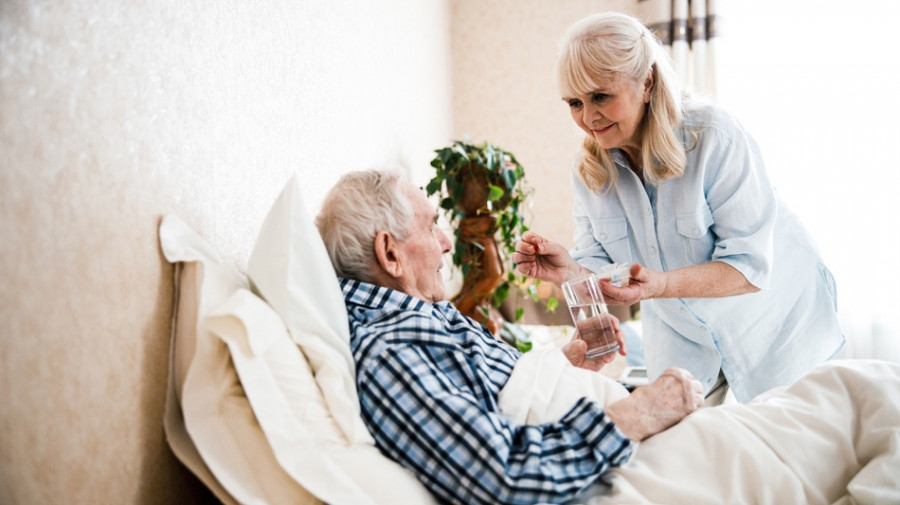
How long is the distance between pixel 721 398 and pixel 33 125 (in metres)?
1.82

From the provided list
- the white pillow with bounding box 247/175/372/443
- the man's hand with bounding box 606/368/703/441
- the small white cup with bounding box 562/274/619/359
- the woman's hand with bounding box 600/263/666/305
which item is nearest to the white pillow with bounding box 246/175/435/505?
the white pillow with bounding box 247/175/372/443

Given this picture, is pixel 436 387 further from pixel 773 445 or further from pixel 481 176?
pixel 481 176

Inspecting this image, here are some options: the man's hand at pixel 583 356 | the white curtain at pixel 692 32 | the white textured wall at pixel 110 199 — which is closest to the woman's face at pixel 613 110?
the man's hand at pixel 583 356

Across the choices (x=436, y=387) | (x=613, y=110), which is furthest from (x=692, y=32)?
(x=436, y=387)

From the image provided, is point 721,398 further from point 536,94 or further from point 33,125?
point 536,94

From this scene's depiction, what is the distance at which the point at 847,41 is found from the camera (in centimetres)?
340

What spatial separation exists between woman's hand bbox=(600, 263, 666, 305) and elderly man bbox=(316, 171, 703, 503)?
0.95 ft

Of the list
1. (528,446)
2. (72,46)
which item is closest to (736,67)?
(528,446)

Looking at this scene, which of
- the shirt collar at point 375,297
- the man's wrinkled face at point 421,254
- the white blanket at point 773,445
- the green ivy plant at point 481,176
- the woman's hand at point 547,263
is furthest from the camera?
the green ivy plant at point 481,176

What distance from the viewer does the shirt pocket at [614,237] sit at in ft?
6.15

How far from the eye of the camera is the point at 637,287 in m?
1.53

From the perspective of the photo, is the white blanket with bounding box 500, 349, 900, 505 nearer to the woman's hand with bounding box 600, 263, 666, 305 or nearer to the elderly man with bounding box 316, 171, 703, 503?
the elderly man with bounding box 316, 171, 703, 503

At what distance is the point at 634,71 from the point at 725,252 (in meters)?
0.50

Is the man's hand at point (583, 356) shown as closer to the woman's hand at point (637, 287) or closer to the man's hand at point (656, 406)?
the woman's hand at point (637, 287)
